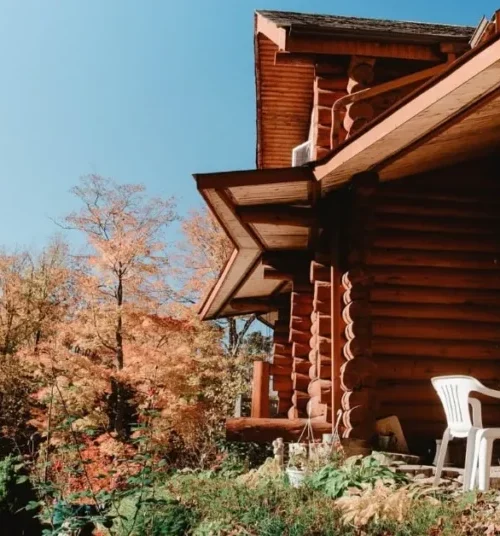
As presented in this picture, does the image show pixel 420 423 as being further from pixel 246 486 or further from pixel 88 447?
pixel 88 447

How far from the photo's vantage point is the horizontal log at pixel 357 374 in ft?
21.5

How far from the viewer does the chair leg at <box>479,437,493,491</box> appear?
4547mm

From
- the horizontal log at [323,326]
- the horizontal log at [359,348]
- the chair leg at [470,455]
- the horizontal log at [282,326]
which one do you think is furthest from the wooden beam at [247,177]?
the horizontal log at [282,326]

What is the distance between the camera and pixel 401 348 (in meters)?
7.16

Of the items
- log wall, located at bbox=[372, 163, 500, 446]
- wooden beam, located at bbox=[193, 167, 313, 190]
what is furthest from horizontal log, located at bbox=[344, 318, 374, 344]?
wooden beam, located at bbox=[193, 167, 313, 190]

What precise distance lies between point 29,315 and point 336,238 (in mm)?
16798

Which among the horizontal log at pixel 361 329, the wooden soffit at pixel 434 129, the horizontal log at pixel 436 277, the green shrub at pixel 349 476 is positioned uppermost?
the wooden soffit at pixel 434 129

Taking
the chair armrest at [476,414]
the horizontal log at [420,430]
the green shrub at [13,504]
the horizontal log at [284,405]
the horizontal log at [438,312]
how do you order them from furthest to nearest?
the horizontal log at [284,405] → the green shrub at [13,504] → the horizontal log at [438,312] → the horizontal log at [420,430] → the chair armrest at [476,414]

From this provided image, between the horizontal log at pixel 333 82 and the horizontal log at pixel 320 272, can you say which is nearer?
the horizontal log at pixel 320 272

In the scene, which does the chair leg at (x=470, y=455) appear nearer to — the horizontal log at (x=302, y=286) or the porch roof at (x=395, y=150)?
the porch roof at (x=395, y=150)

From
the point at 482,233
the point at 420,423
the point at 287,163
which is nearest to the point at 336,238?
the point at 482,233

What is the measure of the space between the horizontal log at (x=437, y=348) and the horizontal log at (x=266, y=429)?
1.14 m

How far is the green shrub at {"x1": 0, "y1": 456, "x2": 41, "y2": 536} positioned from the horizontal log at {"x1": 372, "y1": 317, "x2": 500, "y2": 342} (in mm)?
5168

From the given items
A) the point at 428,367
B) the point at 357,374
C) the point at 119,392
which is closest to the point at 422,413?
the point at 428,367
